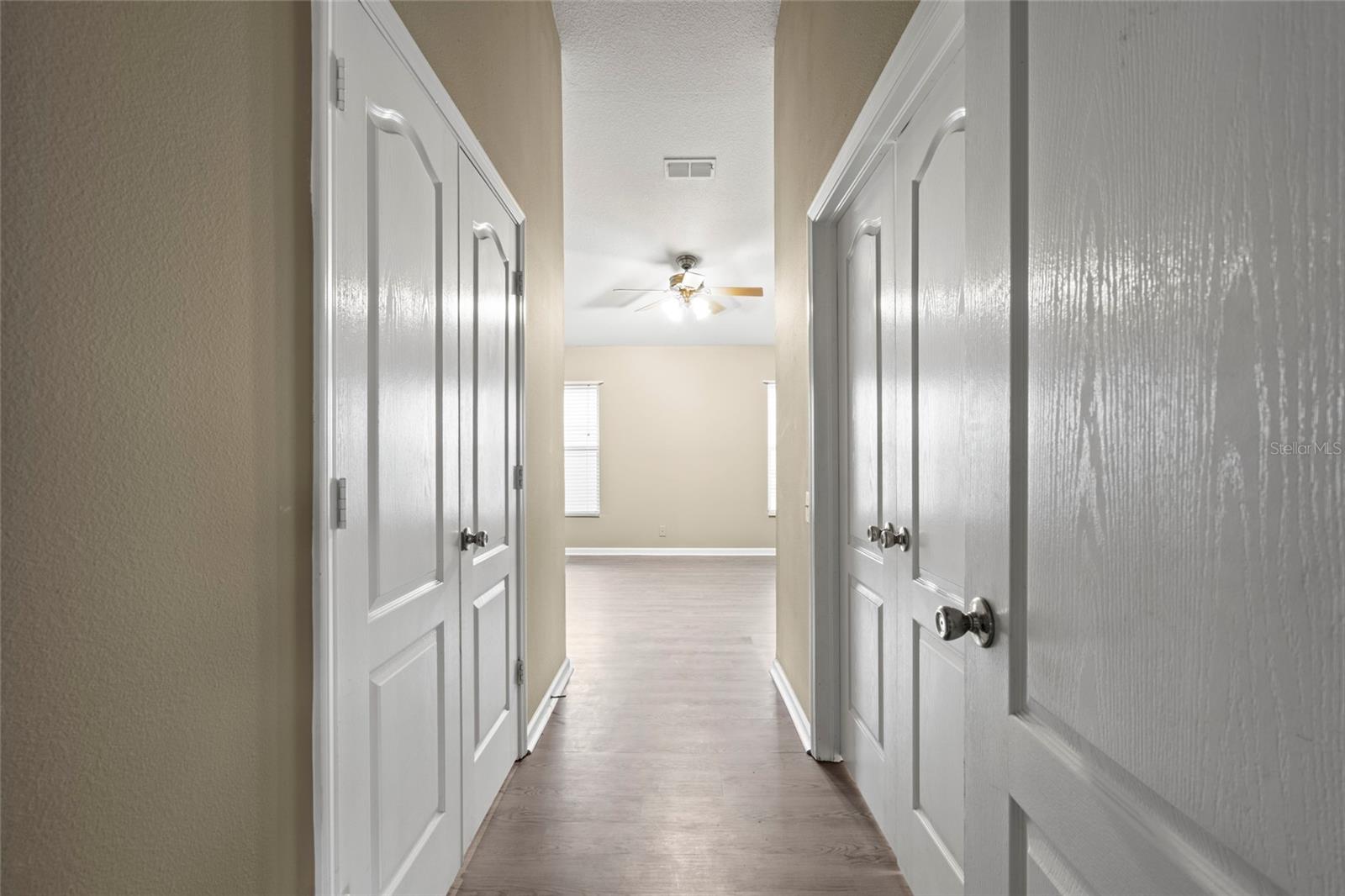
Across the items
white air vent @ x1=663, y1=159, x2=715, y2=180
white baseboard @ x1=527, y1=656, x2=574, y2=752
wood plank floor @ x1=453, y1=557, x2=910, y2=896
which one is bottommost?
wood plank floor @ x1=453, y1=557, x2=910, y2=896

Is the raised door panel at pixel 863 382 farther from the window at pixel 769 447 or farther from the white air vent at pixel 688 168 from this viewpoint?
the window at pixel 769 447

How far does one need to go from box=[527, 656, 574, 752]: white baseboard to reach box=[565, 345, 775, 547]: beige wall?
4527mm

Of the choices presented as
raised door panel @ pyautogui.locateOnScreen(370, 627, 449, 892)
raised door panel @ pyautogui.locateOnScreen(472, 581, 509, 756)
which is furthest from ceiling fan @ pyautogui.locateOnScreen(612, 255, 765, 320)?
raised door panel @ pyautogui.locateOnScreen(370, 627, 449, 892)

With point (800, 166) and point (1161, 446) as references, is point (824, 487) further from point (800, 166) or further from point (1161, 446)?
point (1161, 446)

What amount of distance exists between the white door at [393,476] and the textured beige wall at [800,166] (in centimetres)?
121

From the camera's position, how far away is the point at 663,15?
120 inches

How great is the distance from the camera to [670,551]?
8258 mm

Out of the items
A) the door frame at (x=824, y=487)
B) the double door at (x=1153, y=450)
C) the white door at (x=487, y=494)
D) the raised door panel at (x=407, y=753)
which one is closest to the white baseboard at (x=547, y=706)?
the white door at (x=487, y=494)

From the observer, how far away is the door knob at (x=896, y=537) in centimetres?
179

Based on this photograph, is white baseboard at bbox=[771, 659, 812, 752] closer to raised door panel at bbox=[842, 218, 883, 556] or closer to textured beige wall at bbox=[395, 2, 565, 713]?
raised door panel at bbox=[842, 218, 883, 556]

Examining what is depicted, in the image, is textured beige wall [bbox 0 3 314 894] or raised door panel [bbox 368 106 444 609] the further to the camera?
raised door panel [bbox 368 106 444 609]

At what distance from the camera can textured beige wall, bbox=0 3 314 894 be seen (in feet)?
2.20


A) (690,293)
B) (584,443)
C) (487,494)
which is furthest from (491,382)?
(584,443)

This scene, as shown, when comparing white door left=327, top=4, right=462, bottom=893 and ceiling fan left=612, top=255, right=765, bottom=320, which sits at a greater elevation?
ceiling fan left=612, top=255, right=765, bottom=320
